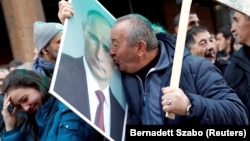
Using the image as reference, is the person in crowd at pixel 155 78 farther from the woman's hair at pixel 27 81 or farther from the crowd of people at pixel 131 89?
the woman's hair at pixel 27 81

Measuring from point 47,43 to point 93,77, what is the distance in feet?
3.68

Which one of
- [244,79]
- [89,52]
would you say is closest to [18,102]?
[89,52]

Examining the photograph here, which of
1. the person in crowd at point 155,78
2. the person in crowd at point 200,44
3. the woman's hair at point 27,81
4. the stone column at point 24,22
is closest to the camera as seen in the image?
the person in crowd at point 155,78

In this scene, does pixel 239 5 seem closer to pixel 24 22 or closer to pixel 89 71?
pixel 89 71

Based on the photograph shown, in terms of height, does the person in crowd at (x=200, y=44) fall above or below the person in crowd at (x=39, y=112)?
above

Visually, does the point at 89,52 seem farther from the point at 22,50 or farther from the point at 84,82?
the point at 22,50

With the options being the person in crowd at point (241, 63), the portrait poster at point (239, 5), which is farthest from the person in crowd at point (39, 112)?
the person in crowd at point (241, 63)

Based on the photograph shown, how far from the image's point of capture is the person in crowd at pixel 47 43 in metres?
3.48

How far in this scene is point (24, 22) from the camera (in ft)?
24.9

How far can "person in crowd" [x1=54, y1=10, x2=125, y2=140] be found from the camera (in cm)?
229

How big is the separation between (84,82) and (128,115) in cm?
32

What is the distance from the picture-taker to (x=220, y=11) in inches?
399

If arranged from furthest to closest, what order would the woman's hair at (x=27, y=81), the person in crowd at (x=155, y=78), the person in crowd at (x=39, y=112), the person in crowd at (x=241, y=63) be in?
the person in crowd at (x=241, y=63) < the woman's hair at (x=27, y=81) < the person in crowd at (x=39, y=112) < the person in crowd at (x=155, y=78)

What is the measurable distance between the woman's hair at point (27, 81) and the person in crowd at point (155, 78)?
17.0 inches
